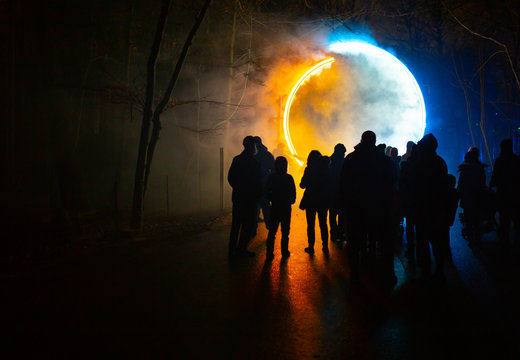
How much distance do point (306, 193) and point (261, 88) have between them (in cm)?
1638

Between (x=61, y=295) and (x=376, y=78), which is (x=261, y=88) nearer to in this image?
(x=376, y=78)

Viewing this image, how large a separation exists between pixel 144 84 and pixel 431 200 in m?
18.9

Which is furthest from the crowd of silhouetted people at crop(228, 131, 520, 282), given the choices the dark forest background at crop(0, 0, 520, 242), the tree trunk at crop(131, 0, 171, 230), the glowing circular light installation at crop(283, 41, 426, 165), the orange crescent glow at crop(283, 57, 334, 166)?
the glowing circular light installation at crop(283, 41, 426, 165)

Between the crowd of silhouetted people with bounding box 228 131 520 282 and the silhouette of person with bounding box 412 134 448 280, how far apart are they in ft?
0.05

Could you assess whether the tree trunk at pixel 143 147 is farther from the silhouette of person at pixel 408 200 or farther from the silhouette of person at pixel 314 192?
the silhouette of person at pixel 408 200

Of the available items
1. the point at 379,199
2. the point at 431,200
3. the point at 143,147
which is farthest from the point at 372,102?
the point at 379,199

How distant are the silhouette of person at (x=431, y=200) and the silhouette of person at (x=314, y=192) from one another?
2410 mm

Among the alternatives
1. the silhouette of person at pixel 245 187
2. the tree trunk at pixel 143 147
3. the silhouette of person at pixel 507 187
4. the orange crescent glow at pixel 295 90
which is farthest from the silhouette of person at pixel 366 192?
the orange crescent glow at pixel 295 90

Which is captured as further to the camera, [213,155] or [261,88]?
[213,155]

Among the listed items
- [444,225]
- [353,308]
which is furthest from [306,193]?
[353,308]

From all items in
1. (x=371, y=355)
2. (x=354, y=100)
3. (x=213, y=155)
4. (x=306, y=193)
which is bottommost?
(x=371, y=355)

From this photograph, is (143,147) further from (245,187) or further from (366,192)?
(366,192)

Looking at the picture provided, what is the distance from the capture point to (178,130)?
106 feet

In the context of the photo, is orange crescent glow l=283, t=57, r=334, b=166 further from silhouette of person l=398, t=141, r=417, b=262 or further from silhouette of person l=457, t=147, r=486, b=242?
silhouette of person l=398, t=141, r=417, b=262
